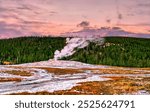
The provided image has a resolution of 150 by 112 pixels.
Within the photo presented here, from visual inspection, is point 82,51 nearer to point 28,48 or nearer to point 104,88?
point 28,48

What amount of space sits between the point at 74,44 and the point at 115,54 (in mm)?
13717

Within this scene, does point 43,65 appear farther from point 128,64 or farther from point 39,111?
point 39,111

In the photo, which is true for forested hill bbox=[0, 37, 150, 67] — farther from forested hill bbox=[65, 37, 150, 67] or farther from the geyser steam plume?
the geyser steam plume

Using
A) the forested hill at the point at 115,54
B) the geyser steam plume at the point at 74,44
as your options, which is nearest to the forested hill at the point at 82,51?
the forested hill at the point at 115,54

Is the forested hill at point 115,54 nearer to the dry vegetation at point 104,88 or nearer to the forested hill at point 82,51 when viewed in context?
the forested hill at point 82,51

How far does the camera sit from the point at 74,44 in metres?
142

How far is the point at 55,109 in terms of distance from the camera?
173 ft

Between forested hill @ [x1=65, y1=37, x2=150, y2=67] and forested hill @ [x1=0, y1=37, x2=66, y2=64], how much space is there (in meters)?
8.72

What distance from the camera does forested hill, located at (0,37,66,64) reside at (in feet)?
426

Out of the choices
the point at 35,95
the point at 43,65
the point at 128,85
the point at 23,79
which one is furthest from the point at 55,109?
the point at 43,65

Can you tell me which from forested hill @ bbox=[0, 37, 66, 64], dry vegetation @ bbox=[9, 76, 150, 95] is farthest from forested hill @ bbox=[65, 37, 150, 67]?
dry vegetation @ bbox=[9, 76, 150, 95]

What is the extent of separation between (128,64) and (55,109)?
77806 mm

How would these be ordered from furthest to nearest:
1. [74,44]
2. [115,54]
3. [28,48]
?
[74,44], [28,48], [115,54]

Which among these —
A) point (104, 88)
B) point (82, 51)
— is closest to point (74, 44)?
point (82, 51)
